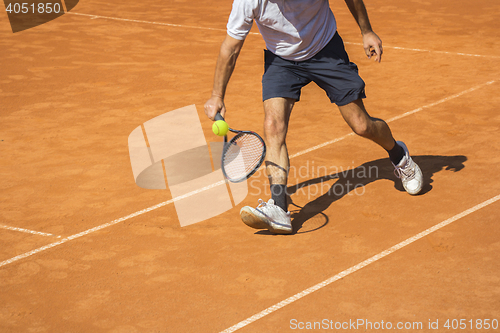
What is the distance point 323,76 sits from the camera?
168 inches

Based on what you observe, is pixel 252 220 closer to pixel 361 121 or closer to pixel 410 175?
pixel 361 121

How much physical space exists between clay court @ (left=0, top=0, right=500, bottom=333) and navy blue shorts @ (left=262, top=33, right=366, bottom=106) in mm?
991

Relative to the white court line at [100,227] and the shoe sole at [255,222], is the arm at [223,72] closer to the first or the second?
the shoe sole at [255,222]

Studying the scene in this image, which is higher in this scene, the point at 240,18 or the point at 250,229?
the point at 240,18

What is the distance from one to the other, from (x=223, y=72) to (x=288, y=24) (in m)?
0.59

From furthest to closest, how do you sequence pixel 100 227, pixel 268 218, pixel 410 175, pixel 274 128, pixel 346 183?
pixel 346 183 → pixel 410 175 → pixel 100 227 → pixel 274 128 → pixel 268 218

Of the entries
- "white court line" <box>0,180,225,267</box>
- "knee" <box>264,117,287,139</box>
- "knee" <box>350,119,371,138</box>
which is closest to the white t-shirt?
"knee" <box>264,117,287,139</box>

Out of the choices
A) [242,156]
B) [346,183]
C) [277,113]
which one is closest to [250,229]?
[242,156]

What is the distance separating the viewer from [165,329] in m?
3.25

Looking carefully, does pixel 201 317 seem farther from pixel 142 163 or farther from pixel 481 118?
pixel 481 118

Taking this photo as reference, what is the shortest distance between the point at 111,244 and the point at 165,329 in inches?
46.6

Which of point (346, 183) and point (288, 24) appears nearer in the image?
point (288, 24)

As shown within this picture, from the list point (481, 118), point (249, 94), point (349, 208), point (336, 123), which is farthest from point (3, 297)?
point (481, 118)

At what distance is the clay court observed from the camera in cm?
340
